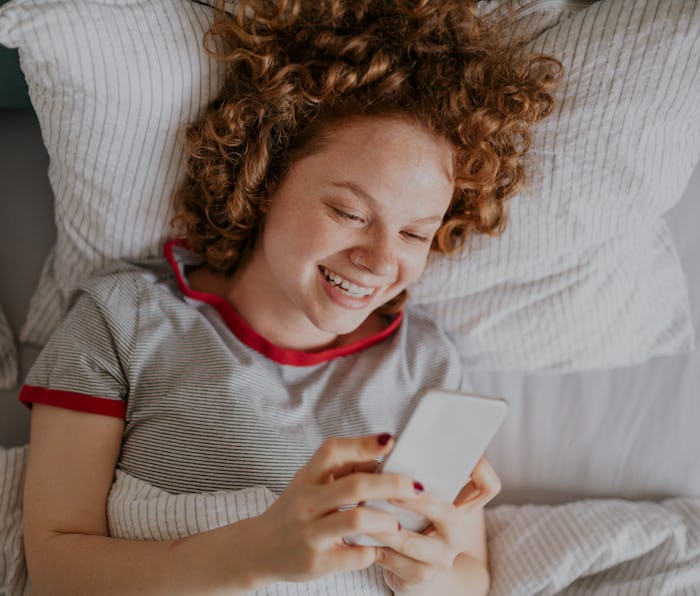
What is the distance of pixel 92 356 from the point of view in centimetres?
103

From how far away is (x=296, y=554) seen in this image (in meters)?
0.74

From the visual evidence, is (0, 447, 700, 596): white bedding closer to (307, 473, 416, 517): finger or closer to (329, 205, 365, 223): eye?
(307, 473, 416, 517): finger

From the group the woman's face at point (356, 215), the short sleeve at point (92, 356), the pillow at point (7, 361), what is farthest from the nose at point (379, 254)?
the pillow at point (7, 361)

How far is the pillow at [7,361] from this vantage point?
1211mm

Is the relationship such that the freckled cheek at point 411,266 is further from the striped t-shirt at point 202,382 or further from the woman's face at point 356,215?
the striped t-shirt at point 202,382

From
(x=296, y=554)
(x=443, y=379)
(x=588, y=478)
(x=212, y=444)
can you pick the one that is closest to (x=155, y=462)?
(x=212, y=444)

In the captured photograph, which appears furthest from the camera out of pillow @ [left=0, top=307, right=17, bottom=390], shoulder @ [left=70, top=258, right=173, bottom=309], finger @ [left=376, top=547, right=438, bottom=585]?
pillow @ [left=0, top=307, right=17, bottom=390]

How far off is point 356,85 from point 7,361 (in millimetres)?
746

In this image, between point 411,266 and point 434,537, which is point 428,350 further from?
point 434,537

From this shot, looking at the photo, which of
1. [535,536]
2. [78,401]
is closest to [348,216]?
[78,401]

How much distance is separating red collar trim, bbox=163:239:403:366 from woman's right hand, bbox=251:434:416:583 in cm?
37

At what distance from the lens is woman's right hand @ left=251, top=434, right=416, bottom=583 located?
70 cm

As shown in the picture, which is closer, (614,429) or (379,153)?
(379,153)

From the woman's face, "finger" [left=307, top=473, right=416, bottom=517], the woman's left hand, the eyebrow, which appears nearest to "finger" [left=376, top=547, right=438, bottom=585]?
the woman's left hand
